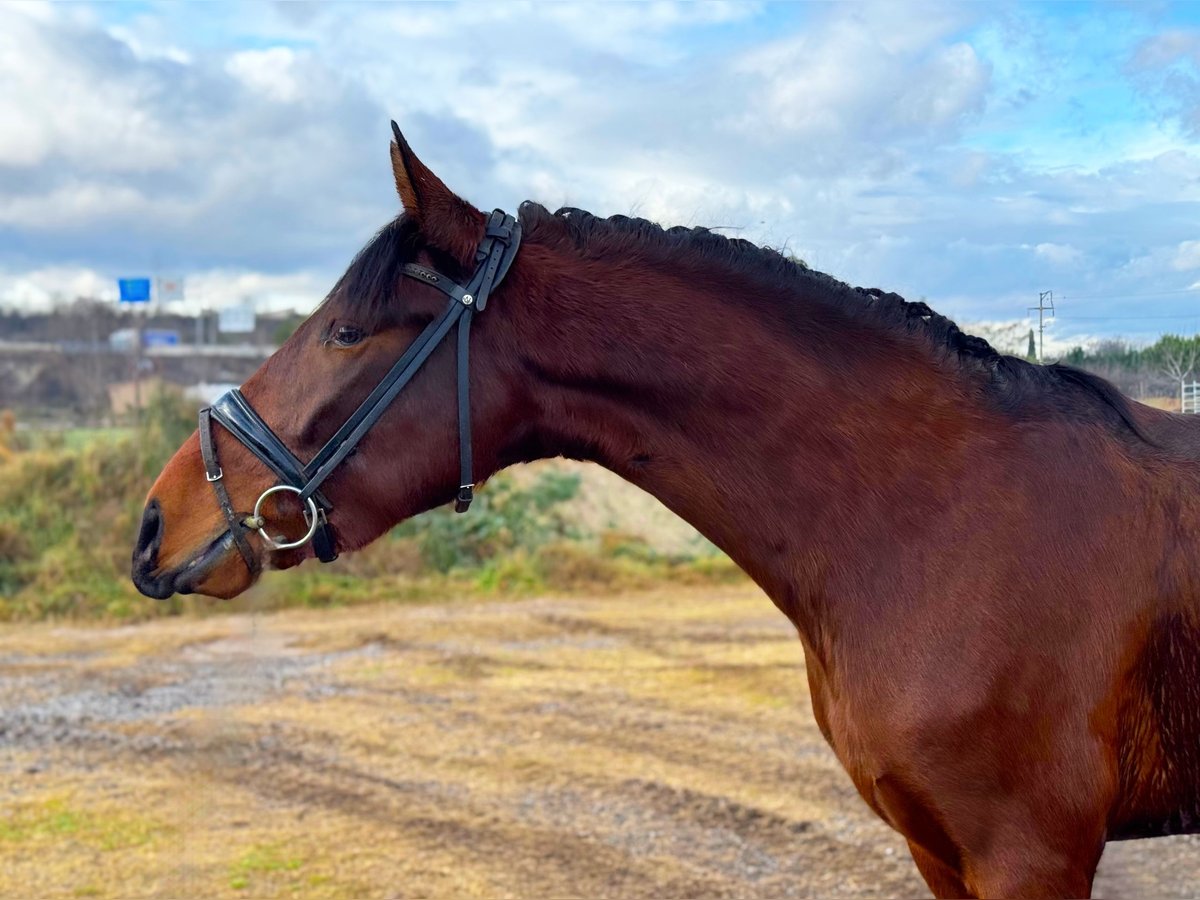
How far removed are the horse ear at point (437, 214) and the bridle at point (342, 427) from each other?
1.6 inches

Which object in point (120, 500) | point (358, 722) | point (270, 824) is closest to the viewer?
point (270, 824)

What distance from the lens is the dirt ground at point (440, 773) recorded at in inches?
196

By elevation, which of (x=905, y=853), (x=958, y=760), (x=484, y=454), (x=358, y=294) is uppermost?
(x=358, y=294)

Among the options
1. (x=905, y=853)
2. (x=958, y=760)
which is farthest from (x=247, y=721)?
(x=958, y=760)

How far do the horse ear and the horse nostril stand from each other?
956 millimetres

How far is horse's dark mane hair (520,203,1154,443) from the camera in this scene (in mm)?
2625

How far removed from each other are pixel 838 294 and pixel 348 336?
1.23m

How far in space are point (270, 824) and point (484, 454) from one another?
12.6ft

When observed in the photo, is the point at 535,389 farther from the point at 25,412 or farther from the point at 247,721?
the point at 25,412

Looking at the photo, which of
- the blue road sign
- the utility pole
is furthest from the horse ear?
the blue road sign

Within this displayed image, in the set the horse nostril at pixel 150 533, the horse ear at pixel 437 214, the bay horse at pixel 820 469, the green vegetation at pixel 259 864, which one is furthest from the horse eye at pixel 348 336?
the green vegetation at pixel 259 864

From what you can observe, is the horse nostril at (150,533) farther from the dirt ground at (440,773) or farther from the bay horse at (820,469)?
the dirt ground at (440,773)

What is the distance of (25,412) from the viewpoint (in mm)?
17609

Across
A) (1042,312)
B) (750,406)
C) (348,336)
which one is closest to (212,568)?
(348,336)
